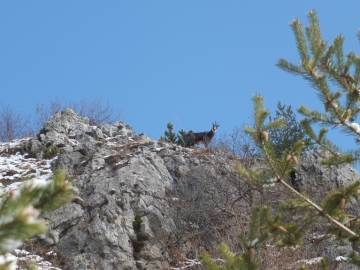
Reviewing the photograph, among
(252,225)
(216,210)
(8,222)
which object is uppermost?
(216,210)

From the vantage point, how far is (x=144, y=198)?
1647 cm

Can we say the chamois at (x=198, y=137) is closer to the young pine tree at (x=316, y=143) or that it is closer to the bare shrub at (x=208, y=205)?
the bare shrub at (x=208, y=205)

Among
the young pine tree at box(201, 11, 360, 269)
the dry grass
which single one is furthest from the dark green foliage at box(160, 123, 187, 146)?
the young pine tree at box(201, 11, 360, 269)

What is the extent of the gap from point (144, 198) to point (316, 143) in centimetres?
1264

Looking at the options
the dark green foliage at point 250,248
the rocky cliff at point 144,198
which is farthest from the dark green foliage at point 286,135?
the dark green foliage at point 250,248

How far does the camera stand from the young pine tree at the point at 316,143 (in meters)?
3.37

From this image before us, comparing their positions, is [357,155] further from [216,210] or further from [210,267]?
[216,210]

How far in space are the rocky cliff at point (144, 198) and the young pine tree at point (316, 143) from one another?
27.0ft

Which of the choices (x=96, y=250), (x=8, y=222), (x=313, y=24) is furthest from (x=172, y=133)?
(x=8, y=222)

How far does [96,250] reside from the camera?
47.0 ft

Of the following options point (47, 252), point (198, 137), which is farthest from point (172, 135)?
point (47, 252)

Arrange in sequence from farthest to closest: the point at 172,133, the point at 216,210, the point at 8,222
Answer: the point at 172,133
the point at 216,210
the point at 8,222

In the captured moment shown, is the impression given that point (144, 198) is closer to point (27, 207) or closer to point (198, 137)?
point (198, 137)

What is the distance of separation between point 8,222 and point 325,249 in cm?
1323
